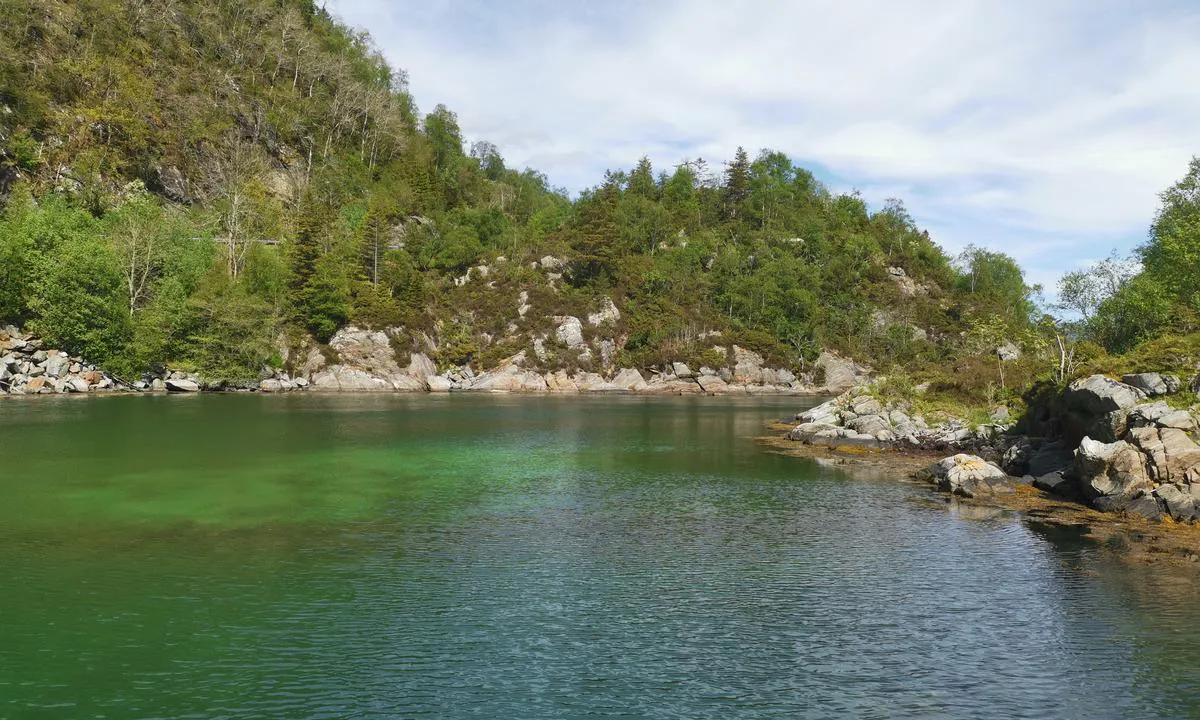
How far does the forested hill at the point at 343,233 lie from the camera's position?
9019 centimetres

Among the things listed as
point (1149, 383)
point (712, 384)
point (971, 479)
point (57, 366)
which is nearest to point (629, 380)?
point (712, 384)

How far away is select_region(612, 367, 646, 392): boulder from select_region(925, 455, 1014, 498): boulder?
83.8m

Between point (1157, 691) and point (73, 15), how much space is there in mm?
144186

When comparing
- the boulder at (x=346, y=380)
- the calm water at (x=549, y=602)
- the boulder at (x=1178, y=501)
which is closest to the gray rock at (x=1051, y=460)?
the boulder at (x=1178, y=501)

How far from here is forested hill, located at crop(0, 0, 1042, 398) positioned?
9019 cm

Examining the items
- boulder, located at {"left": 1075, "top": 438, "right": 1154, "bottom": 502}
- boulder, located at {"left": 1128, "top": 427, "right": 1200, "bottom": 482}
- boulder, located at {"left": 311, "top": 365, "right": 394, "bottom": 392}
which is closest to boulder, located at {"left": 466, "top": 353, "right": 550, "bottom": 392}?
boulder, located at {"left": 311, "top": 365, "right": 394, "bottom": 392}

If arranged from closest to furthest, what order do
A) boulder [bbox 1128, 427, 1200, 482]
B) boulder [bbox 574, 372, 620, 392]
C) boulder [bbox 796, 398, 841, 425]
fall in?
boulder [bbox 1128, 427, 1200, 482] → boulder [bbox 796, 398, 841, 425] → boulder [bbox 574, 372, 620, 392]

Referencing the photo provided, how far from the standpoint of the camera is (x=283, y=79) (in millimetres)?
142250

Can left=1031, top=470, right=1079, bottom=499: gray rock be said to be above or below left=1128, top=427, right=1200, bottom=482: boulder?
below

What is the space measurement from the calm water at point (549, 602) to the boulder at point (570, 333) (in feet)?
279

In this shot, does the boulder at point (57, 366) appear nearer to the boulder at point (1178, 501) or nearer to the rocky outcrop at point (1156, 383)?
the rocky outcrop at point (1156, 383)

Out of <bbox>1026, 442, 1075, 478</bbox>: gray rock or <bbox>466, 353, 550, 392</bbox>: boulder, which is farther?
<bbox>466, 353, 550, 392</bbox>: boulder

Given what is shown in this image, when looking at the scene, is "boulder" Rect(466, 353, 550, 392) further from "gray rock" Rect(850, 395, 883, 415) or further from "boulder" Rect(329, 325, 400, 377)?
"gray rock" Rect(850, 395, 883, 415)

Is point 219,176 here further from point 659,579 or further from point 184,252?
point 659,579
